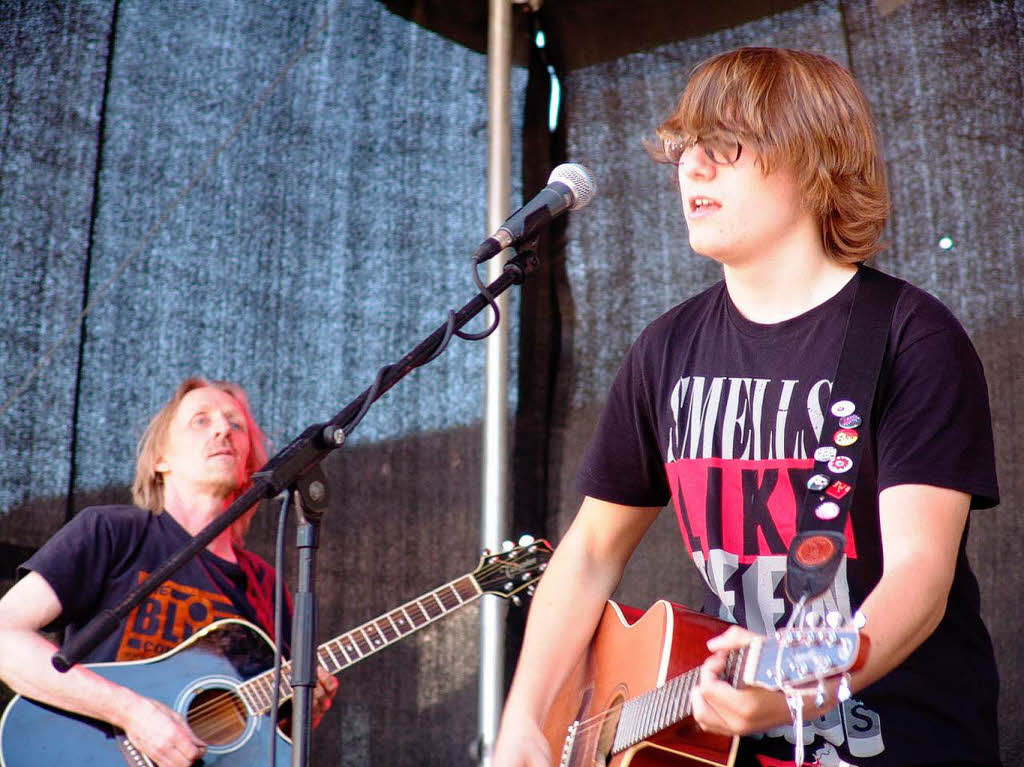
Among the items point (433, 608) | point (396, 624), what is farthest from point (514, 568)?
point (396, 624)

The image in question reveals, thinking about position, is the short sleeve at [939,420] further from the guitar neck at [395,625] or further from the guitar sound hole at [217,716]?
the guitar sound hole at [217,716]

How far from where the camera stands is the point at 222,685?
3.32m

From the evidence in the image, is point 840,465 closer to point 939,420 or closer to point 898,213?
point 939,420

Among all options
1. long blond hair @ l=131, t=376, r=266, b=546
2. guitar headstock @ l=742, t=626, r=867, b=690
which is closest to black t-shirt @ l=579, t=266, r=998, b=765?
guitar headstock @ l=742, t=626, r=867, b=690

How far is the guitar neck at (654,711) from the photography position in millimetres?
1842

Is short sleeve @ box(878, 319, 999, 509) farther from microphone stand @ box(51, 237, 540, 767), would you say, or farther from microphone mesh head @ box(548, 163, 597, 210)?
microphone stand @ box(51, 237, 540, 767)

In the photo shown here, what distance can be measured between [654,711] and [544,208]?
904 millimetres

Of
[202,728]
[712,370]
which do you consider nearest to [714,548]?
[712,370]

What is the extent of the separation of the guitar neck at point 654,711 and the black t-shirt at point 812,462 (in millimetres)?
157

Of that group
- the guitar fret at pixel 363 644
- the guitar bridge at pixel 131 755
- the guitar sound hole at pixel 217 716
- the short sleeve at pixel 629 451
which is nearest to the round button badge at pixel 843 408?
the short sleeve at pixel 629 451

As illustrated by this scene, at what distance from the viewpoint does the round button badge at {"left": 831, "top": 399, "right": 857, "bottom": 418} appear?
75.2 inches

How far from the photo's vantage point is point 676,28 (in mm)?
3766

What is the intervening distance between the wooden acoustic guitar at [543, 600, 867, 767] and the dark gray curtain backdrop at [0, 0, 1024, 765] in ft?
4.15

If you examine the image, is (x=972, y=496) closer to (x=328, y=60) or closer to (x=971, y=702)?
(x=971, y=702)
